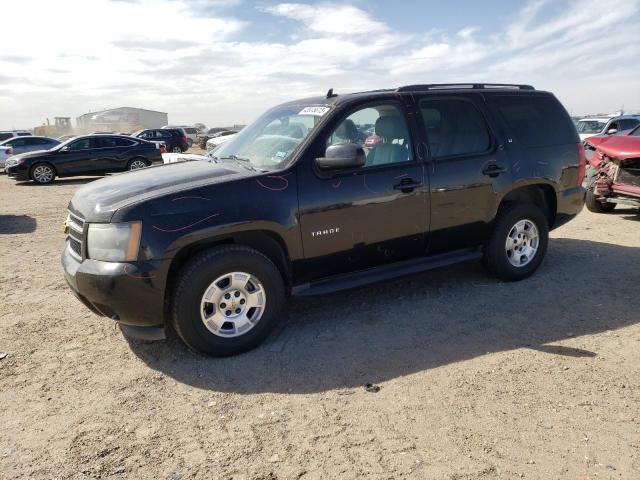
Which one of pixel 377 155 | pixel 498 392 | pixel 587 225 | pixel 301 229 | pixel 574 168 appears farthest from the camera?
pixel 587 225

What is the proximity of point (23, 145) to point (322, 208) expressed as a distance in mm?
21166

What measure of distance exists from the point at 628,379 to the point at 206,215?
307 centimetres

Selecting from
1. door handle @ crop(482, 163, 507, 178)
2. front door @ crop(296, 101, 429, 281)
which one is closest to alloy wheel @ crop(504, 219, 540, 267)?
door handle @ crop(482, 163, 507, 178)

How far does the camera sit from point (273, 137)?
442cm

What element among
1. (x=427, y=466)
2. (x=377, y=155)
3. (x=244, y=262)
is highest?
(x=377, y=155)

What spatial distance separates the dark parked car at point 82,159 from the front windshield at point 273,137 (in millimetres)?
12194

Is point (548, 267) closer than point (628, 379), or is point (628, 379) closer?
point (628, 379)

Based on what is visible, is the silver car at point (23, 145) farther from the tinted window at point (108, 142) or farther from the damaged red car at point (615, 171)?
the damaged red car at point (615, 171)

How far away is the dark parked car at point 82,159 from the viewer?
1545 cm

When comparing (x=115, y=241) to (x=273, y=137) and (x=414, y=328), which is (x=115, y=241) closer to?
(x=273, y=137)

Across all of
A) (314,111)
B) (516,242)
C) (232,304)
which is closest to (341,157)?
(314,111)

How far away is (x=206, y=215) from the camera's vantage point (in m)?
3.48

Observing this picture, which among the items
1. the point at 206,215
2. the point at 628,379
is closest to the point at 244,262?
the point at 206,215

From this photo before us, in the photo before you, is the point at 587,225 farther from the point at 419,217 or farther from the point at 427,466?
the point at 427,466
